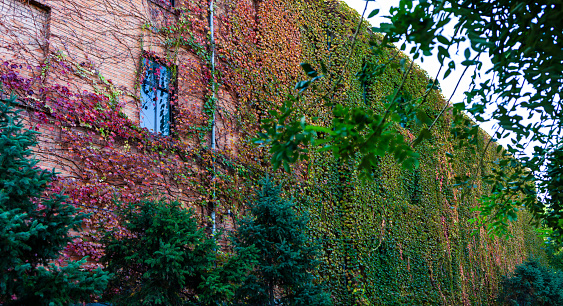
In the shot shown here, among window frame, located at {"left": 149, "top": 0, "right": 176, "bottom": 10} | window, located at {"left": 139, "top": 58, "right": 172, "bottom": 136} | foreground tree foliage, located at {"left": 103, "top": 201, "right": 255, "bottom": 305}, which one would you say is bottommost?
foreground tree foliage, located at {"left": 103, "top": 201, "right": 255, "bottom": 305}

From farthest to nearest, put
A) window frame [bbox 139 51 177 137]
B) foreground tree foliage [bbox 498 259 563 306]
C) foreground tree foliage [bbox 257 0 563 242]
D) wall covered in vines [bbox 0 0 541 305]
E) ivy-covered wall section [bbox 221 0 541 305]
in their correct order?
foreground tree foliage [bbox 498 259 563 306], ivy-covered wall section [bbox 221 0 541 305], window frame [bbox 139 51 177 137], wall covered in vines [bbox 0 0 541 305], foreground tree foliage [bbox 257 0 563 242]

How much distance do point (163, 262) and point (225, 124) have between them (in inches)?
149

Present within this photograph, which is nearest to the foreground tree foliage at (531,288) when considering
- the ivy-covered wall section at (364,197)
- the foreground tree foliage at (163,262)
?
the ivy-covered wall section at (364,197)

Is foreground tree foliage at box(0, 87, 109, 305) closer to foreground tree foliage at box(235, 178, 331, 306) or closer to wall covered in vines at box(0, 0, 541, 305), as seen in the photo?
wall covered in vines at box(0, 0, 541, 305)

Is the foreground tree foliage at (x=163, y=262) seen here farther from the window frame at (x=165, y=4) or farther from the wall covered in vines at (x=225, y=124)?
the window frame at (x=165, y=4)

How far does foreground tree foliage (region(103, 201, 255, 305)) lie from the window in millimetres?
2189

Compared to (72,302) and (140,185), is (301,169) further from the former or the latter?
(72,302)

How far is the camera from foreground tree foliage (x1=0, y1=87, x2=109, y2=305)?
3221mm

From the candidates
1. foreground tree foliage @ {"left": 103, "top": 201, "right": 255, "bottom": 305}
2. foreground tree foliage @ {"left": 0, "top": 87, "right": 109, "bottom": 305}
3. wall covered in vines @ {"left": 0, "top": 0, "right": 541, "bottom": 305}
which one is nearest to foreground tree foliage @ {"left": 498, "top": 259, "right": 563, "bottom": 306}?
wall covered in vines @ {"left": 0, "top": 0, "right": 541, "bottom": 305}

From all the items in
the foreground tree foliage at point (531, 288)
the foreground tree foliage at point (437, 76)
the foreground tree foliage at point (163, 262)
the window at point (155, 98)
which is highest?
the window at point (155, 98)

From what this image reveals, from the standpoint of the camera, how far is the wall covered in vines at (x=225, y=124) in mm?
5508

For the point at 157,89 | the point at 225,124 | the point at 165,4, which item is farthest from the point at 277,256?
the point at 165,4

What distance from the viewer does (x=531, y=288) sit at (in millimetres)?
13469

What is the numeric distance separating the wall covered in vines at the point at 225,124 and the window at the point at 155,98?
0.14 m
